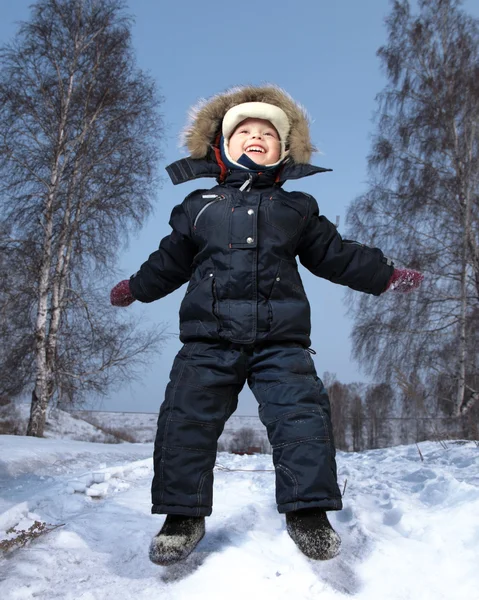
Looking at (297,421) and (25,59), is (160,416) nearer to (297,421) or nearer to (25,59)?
(297,421)

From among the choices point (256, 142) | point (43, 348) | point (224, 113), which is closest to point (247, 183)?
point (256, 142)

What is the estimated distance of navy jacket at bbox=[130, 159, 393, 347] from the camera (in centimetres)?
214

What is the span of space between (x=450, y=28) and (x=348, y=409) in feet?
58.8

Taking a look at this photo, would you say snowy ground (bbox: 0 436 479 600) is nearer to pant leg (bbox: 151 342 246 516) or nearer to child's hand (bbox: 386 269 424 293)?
pant leg (bbox: 151 342 246 516)

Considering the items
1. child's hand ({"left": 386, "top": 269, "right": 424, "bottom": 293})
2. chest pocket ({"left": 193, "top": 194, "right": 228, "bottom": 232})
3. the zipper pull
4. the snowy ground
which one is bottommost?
the snowy ground

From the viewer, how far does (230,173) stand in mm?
2498

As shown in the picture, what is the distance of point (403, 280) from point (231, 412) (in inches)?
40.1

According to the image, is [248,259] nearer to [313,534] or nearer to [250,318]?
[250,318]

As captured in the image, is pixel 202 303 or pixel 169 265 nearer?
pixel 202 303

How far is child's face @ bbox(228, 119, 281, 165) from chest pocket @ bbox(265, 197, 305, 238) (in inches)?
11.2

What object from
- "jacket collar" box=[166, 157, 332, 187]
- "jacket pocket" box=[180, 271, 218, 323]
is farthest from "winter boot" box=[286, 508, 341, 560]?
"jacket collar" box=[166, 157, 332, 187]

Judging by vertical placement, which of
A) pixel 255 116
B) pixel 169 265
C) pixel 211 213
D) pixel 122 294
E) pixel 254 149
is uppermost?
pixel 255 116

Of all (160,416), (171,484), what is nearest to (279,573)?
(171,484)

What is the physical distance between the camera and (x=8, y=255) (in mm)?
9367
